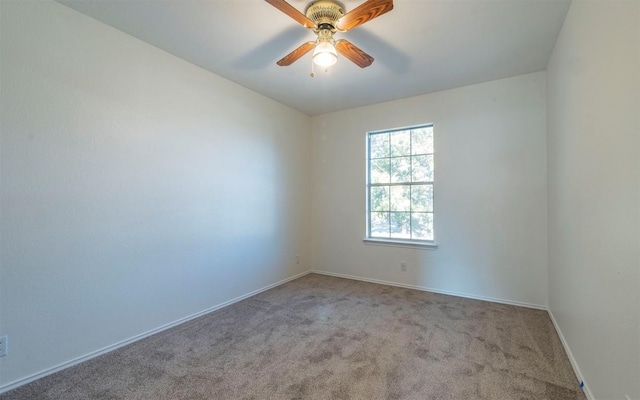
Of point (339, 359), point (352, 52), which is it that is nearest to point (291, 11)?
point (352, 52)

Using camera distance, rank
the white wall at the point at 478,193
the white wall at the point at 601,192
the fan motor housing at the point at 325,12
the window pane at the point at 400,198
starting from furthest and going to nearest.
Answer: the window pane at the point at 400,198, the white wall at the point at 478,193, the fan motor housing at the point at 325,12, the white wall at the point at 601,192

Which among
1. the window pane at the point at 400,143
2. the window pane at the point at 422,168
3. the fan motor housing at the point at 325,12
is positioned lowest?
the window pane at the point at 422,168

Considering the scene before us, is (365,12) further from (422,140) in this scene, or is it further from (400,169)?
(400,169)

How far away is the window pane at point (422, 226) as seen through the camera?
3659mm

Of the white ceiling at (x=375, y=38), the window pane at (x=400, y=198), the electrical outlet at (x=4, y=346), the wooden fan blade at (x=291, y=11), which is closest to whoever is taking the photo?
the wooden fan blade at (x=291, y=11)

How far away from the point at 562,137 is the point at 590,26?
94 cm

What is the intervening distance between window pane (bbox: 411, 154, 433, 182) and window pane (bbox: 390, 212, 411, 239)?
530 millimetres

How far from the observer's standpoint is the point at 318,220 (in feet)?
15.0

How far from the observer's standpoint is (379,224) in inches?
160

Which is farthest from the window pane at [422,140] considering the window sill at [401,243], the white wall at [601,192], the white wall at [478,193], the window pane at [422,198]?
the white wall at [601,192]

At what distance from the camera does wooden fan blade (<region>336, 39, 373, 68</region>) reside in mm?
2053

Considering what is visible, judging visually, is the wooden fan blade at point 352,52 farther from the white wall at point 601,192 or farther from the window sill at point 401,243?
the window sill at point 401,243

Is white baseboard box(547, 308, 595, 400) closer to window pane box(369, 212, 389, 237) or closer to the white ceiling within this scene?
window pane box(369, 212, 389, 237)

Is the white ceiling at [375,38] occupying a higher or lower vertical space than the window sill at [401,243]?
higher
